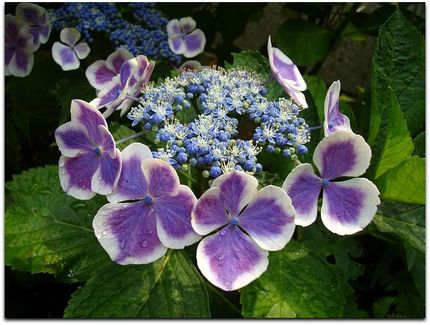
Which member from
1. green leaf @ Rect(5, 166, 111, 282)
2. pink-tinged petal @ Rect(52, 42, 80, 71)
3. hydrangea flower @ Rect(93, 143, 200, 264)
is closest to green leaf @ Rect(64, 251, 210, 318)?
green leaf @ Rect(5, 166, 111, 282)

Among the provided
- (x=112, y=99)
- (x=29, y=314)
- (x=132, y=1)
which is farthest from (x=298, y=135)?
(x=29, y=314)

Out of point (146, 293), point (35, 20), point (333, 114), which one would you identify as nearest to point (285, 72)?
point (333, 114)

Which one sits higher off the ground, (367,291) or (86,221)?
(86,221)

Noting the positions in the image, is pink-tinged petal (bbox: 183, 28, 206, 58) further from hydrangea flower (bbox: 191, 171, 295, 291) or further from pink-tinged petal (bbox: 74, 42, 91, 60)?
hydrangea flower (bbox: 191, 171, 295, 291)

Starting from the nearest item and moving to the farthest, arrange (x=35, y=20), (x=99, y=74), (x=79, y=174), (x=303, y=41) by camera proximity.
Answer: (x=79, y=174) < (x=99, y=74) < (x=35, y=20) < (x=303, y=41)

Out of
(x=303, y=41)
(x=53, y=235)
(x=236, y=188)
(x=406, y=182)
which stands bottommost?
(x=53, y=235)

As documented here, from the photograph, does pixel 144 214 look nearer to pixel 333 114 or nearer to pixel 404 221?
pixel 333 114

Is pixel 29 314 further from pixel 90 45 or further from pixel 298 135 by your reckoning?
pixel 298 135
